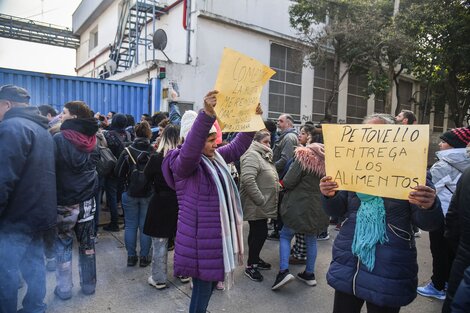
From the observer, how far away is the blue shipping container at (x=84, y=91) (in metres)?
8.21

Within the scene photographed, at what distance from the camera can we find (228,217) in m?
2.60

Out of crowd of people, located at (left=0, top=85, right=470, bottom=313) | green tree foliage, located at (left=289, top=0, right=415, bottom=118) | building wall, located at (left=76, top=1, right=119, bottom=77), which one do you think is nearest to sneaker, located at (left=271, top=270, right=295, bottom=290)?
crowd of people, located at (left=0, top=85, right=470, bottom=313)

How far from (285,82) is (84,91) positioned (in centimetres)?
764

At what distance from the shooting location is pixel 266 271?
4.46 meters

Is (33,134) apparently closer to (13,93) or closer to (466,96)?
(13,93)

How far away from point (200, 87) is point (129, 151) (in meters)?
6.80

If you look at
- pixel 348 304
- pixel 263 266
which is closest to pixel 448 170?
pixel 348 304

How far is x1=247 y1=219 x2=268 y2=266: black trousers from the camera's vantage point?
14.0 ft

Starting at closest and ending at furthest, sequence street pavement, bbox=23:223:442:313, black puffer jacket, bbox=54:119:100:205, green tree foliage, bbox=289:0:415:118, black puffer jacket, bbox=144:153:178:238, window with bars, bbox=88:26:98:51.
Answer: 1. black puffer jacket, bbox=54:119:100:205
2. street pavement, bbox=23:223:442:313
3. black puffer jacket, bbox=144:153:178:238
4. green tree foliage, bbox=289:0:415:118
5. window with bars, bbox=88:26:98:51

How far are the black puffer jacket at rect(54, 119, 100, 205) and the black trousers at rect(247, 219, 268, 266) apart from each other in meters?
1.98

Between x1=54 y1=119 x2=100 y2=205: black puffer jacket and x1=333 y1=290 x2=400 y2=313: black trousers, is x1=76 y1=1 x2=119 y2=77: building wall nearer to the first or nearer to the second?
x1=54 y1=119 x2=100 y2=205: black puffer jacket

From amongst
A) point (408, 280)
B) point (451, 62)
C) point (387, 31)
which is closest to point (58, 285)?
point (408, 280)

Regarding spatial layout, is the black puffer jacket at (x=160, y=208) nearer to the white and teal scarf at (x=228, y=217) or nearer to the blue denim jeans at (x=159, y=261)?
the blue denim jeans at (x=159, y=261)

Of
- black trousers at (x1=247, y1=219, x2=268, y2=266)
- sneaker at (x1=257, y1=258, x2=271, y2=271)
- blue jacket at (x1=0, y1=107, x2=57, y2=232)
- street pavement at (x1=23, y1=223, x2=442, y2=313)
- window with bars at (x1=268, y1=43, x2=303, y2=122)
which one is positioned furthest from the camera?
window with bars at (x1=268, y1=43, x2=303, y2=122)
